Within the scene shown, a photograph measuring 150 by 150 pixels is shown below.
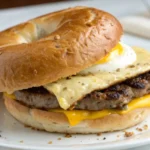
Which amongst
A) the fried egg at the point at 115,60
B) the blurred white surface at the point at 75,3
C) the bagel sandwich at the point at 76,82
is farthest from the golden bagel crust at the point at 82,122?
the blurred white surface at the point at 75,3

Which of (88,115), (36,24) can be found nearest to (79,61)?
(88,115)

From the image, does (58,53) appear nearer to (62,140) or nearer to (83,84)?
(83,84)

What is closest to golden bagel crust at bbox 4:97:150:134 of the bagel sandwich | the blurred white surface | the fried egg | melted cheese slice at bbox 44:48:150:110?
the bagel sandwich

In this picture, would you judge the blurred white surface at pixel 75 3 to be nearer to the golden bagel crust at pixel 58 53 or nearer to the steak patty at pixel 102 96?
the golden bagel crust at pixel 58 53

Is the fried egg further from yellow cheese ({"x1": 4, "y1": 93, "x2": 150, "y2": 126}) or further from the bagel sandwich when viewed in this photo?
yellow cheese ({"x1": 4, "y1": 93, "x2": 150, "y2": 126})

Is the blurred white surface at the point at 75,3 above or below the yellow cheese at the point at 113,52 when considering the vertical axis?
below

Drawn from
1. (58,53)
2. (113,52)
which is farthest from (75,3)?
(58,53)

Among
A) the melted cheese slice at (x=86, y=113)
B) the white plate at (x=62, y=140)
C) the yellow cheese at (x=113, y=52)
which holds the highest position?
the yellow cheese at (x=113, y=52)
